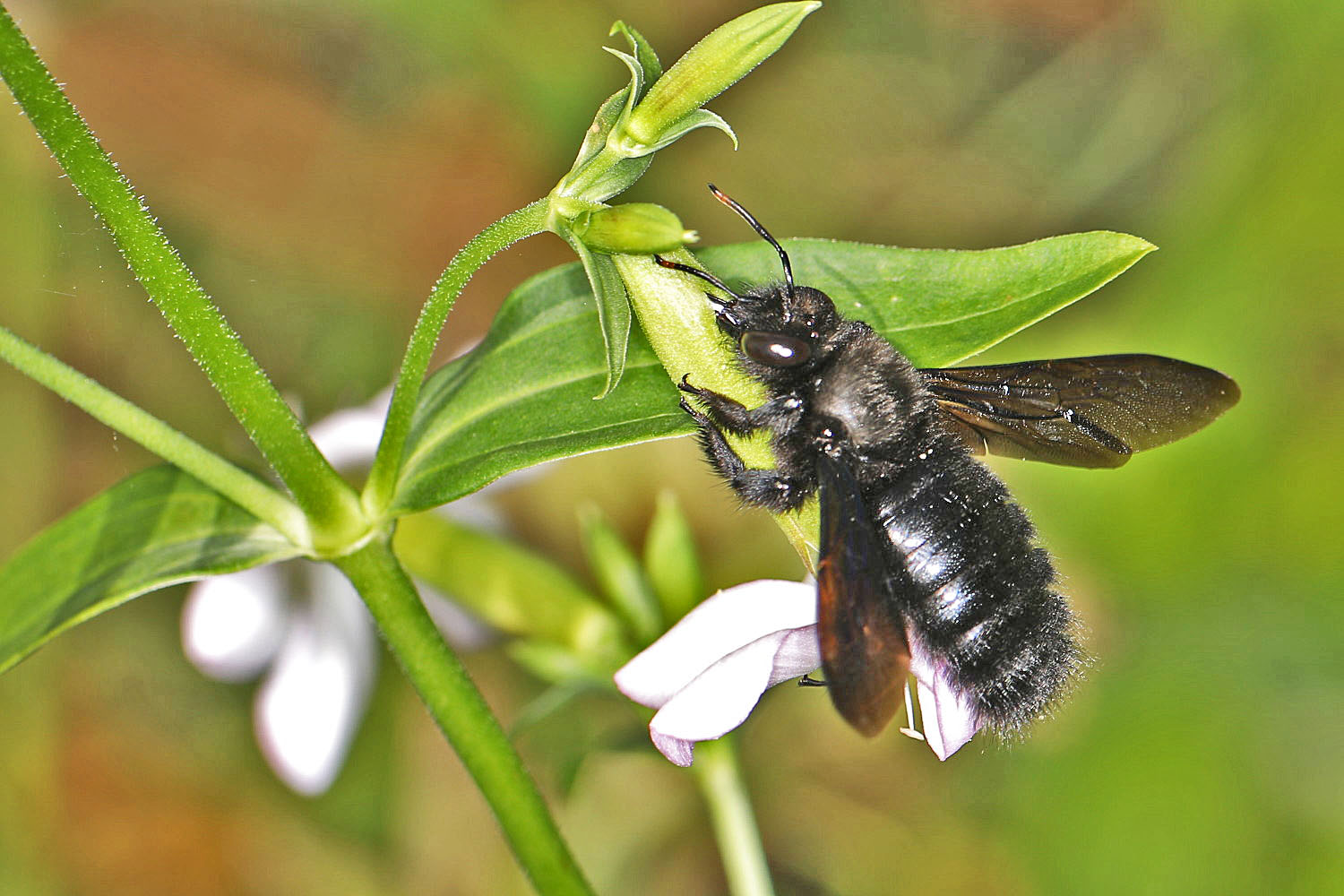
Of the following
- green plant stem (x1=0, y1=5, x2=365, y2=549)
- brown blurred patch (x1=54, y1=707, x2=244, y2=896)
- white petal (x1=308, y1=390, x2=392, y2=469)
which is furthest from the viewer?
brown blurred patch (x1=54, y1=707, x2=244, y2=896)

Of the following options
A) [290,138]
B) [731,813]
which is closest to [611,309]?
[731,813]

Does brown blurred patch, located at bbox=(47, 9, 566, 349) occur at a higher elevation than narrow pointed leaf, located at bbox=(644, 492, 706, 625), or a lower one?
higher

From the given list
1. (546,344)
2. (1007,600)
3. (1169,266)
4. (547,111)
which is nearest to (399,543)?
(546,344)

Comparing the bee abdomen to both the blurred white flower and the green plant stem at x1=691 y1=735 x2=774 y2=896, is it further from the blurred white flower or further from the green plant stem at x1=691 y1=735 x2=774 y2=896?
the blurred white flower

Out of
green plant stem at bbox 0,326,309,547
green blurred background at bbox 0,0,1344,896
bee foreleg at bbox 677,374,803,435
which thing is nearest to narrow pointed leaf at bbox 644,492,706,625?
green blurred background at bbox 0,0,1344,896

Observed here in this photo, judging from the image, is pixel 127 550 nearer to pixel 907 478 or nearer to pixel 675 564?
pixel 675 564

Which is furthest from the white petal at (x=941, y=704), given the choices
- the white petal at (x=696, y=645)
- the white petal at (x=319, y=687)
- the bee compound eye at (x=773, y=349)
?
the white petal at (x=319, y=687)

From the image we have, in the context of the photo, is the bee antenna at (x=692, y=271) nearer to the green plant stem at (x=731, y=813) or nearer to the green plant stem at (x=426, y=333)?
the green plant stem at (x=426, y=333)
